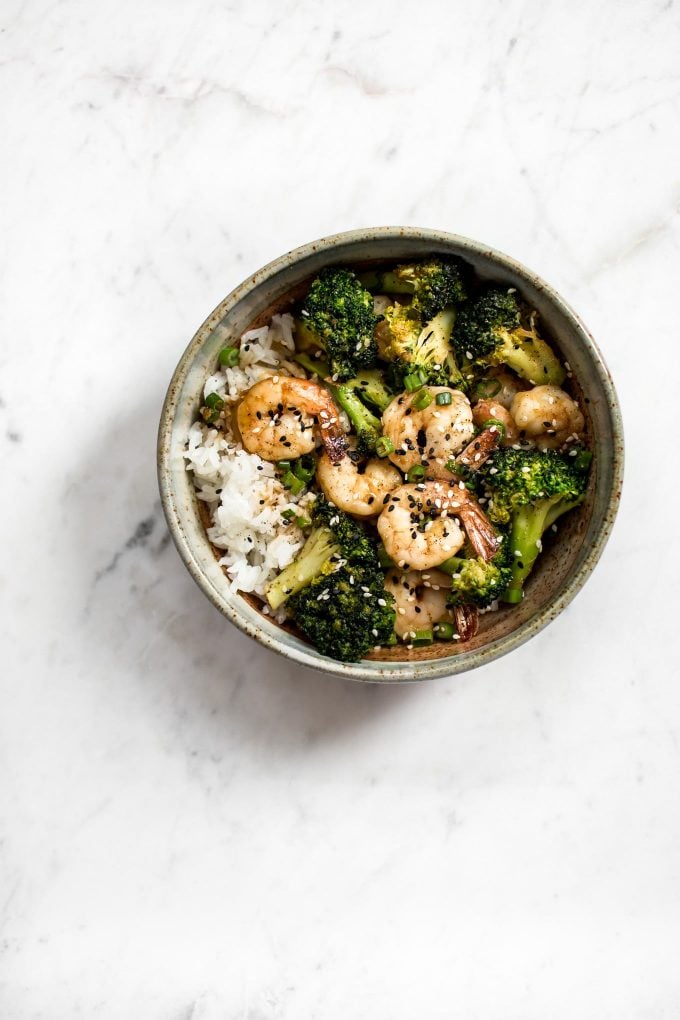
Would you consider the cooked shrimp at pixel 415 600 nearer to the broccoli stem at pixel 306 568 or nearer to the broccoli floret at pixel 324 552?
the broccoli floret at pixel 324 552

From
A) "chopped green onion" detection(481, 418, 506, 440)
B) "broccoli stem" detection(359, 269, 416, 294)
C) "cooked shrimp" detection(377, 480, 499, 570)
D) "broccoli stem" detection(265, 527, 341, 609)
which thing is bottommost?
"broccoli stem" detection(265, 527, 341, 609)

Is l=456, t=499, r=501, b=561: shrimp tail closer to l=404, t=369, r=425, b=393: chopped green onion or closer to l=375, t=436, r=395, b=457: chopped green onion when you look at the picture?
l=375, t=436, r=395, b=457: chopped green onion

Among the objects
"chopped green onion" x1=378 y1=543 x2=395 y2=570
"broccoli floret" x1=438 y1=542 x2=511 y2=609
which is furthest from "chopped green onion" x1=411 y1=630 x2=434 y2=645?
"chopped green onion" x1=378 y1=543 x2=395 y2=570

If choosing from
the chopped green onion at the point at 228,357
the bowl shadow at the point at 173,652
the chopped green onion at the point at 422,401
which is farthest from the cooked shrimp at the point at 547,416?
the bowl shadow at the point at 173,652

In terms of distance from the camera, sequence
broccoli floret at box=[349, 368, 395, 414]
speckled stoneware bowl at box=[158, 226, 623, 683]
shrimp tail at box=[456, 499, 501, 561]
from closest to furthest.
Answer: speckled stoneware bowl at box=[158, 226, 623, 683] → shrimp tail at box=[456, 499, 501, 561] → broccoli floret at box=[349, 368, 395, 414]

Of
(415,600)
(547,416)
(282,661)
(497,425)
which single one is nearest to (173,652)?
(282,661)

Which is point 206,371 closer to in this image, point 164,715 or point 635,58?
point 164,715

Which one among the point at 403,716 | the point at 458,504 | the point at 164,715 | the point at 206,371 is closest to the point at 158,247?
the point at 206,371
